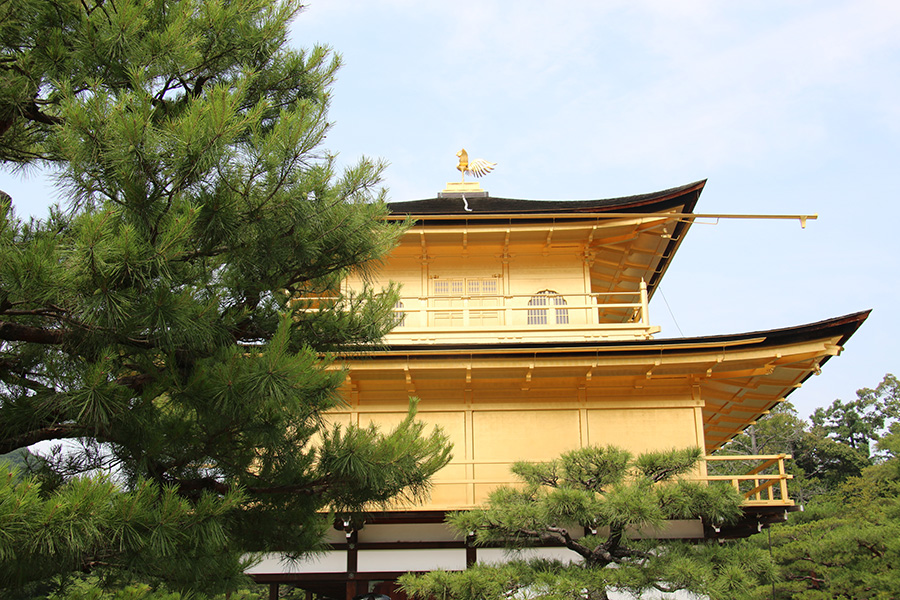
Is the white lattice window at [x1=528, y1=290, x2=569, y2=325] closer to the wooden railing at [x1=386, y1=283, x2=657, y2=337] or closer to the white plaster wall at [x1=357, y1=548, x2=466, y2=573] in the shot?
the wooden railing at [x1=386, y1=283, x2=657, y2=337]

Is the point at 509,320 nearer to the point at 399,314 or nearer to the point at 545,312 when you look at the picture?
the point at 545,312

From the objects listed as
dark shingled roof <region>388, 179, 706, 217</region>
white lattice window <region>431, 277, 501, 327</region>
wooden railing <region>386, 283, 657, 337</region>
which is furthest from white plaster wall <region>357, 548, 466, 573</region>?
dark shingled roof <region>388, 179, 706, 217</region>

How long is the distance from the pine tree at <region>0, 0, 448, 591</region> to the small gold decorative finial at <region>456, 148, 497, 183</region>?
8731 millimetres

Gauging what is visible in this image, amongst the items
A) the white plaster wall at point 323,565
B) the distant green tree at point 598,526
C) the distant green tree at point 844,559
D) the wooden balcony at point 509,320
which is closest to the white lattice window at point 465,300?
the wooden balcony at point 509,320

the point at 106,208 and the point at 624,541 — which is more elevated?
the point at 106,208

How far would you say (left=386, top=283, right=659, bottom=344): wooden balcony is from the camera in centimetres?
1212

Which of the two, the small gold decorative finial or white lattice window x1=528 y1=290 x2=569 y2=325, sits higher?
the small gold decorative finial

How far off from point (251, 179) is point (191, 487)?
272cm

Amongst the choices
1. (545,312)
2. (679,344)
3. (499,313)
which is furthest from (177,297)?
(545,312)

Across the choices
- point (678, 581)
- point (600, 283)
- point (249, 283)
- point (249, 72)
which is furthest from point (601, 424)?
point (249, 72)

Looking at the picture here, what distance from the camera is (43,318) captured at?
5.79 meters

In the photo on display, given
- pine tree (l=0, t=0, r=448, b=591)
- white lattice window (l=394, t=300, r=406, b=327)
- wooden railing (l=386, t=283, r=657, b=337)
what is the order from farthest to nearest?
wooden railing (l=386, t=283, r=657, b=337)
white lattice window (l=394, t=300, r=406, b=327)
pine tree (l=0, t=0, r=448, b=591)

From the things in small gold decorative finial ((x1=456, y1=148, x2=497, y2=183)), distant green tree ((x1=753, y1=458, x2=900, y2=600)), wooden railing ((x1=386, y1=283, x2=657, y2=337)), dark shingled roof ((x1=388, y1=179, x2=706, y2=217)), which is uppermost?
small gold decorative finial ((x1=456, y1=148, x2=497, y2=183))

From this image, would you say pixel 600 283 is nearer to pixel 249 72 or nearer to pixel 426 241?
pixel 426 241
